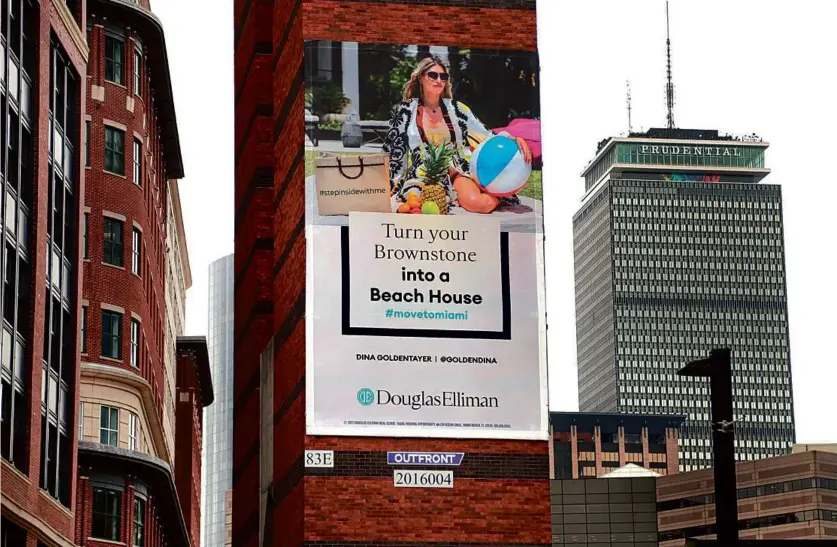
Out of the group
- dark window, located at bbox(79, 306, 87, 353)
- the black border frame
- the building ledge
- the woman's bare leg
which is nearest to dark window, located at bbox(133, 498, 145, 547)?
dark window, located at bbox(79, 306, 87, 353)

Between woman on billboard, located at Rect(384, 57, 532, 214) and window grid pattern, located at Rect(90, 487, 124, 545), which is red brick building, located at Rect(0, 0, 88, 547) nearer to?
woman on billboard, located at Rect(384, 57, 532, 214)

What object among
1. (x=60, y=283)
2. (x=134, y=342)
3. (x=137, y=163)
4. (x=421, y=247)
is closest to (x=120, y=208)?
(x=137, y=163)

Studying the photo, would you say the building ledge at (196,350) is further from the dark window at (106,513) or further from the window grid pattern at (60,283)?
the window grid pattern at (60,283)

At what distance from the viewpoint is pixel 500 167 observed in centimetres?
6606

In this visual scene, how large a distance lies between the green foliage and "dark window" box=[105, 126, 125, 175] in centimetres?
1302

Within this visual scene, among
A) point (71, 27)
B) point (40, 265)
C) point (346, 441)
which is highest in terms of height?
point (71, 27)

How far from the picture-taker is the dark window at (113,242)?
241 feet

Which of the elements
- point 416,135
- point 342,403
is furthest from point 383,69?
point 342,403

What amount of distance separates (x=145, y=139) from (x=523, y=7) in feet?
66.7

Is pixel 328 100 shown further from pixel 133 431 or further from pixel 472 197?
pixel 133 431

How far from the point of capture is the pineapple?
64.8 metres

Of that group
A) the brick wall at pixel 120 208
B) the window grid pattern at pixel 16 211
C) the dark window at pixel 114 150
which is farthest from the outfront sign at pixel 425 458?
the dark window at pixel 114 150

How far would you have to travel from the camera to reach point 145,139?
78.6m

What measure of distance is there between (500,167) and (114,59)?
1977cm
